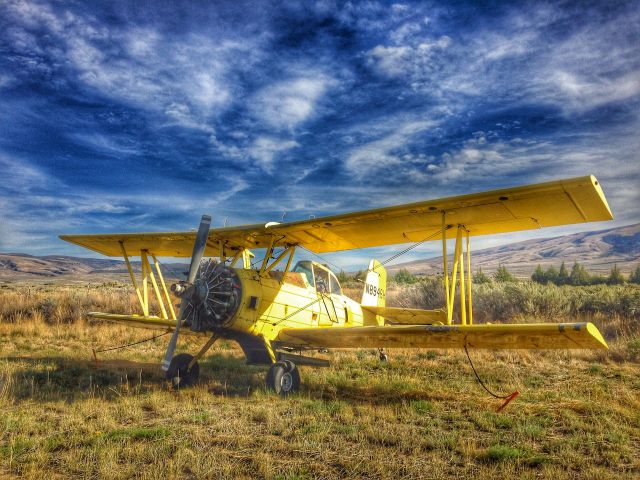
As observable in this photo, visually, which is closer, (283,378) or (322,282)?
(283,378)

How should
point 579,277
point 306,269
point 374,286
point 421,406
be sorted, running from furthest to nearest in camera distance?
point 579,277 → point 374,286 → point 306,269 → point 421,406

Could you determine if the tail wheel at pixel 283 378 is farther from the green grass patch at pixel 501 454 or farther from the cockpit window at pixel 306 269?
the green grass patch at pixel 501 454

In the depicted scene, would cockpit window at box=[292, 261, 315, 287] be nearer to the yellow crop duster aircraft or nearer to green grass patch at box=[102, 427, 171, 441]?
the yellow crop duster aircraft

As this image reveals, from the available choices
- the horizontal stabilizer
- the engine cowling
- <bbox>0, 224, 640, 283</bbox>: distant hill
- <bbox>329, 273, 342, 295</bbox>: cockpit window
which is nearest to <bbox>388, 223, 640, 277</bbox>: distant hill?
<bbox>0, 224, 640, 283</bbox>: distant hill

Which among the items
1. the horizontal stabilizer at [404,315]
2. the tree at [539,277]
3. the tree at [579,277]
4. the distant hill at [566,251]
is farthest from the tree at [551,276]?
the distant hill at [566,251]

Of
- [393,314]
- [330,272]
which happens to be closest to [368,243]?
[330,272]

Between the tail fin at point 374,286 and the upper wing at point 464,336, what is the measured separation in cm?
380

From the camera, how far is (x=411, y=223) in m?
8.16

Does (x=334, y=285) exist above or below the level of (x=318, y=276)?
below

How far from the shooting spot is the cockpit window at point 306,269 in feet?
30.9

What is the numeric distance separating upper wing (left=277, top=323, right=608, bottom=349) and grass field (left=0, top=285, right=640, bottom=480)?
3.02 ft

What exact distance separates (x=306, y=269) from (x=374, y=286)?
11.5 ft

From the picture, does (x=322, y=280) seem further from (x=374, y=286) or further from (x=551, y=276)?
(x=551, y=276)

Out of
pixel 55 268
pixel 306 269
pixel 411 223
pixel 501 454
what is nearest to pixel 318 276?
pixel 306 269
